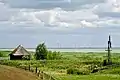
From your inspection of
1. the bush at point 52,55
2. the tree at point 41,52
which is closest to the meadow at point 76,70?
the tree at point 41,52

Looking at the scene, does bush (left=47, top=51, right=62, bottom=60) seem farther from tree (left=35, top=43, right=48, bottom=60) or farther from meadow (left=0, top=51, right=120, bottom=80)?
meadow (left=0, top=51, right=120, bottom=80)

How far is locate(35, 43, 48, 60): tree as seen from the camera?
401 feet

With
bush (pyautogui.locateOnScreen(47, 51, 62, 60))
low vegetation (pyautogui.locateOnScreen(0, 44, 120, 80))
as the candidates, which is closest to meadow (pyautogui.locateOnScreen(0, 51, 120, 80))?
low vegetation (pyautogui.locateOnScreen(0, 44, 120, 80))

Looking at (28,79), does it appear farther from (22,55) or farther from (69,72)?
(22,55)

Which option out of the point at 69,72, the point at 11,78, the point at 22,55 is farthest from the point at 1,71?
the point at 22,55

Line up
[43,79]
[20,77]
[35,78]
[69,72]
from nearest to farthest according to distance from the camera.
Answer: [20,77], [35,78], [43,79], [69,72]

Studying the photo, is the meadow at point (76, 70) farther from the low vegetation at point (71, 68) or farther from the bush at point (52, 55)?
the bush at point (52, 55)

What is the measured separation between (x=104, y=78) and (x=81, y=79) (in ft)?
11.1

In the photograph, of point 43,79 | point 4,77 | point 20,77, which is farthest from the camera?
point 43,79

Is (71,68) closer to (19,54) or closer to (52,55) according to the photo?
(19,54)

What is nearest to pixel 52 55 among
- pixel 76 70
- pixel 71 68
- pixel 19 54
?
pixel 19 54

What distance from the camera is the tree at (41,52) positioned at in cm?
12236

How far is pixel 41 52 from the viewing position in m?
124

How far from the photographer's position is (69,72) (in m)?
69.7
